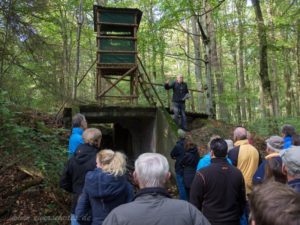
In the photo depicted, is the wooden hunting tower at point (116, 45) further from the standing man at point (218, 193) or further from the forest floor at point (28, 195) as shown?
the standing man at point (218, 193)

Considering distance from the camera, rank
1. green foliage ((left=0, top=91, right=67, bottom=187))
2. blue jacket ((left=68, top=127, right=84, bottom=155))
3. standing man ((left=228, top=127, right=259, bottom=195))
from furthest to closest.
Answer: green foliage ((left=0, top=91, right=67, bottom=187)), blue jacket ((left=68, top=127, right=84, bottom=155)), standing man ((left=228, top=127, right=259, bottom=195))

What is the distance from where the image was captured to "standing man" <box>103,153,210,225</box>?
2.17 meters

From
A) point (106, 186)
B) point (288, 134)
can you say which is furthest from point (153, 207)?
point (288, 134)

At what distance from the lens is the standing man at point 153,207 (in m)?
2.17

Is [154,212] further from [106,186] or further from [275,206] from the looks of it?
[106,186]

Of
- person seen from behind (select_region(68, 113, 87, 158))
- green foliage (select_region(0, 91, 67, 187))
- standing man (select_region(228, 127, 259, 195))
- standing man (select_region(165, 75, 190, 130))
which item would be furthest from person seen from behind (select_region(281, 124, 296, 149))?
standing man (select_region(165, 75, 190, 130))

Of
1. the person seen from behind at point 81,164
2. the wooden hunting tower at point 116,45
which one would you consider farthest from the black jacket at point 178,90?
the person seen from behind at point 81,164

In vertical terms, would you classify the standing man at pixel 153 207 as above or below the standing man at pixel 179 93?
below

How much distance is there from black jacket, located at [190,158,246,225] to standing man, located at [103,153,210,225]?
142 centimetres

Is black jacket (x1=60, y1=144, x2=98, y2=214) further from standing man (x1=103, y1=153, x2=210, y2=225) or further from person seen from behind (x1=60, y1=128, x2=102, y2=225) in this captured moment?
standing man (x1=103, y1=153, x2=210, y2=225)

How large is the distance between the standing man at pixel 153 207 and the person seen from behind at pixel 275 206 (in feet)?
2.56

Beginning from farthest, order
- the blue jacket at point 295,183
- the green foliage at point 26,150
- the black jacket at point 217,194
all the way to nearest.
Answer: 1. the green foliage at point 26,150
2. the black jacket at point 217,194
3. the blue jacket at point 295,183

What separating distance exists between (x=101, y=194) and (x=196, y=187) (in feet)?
3.58

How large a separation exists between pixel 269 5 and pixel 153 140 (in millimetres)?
13959
